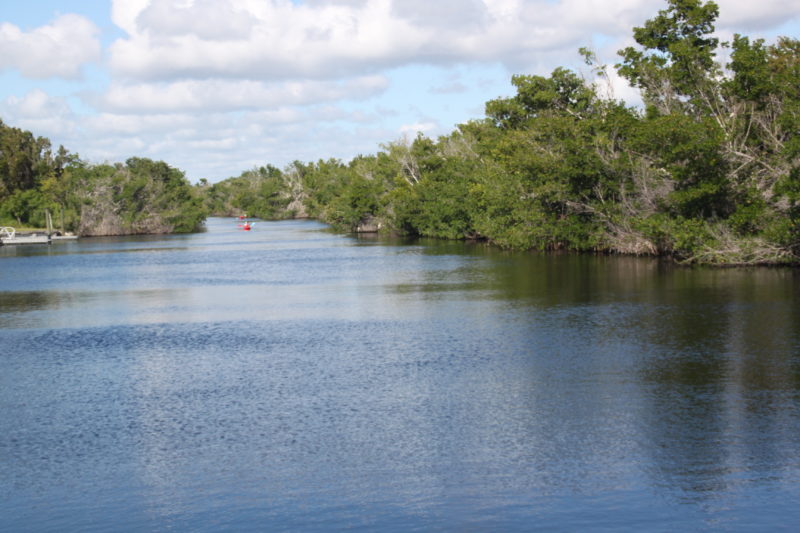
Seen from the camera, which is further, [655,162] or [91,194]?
[91,194]

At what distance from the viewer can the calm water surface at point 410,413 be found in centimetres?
1143

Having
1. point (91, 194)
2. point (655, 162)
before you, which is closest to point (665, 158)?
point (655, 162)

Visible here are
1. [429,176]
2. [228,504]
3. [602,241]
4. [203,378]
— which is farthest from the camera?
[429,176]

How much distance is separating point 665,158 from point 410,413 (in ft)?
102

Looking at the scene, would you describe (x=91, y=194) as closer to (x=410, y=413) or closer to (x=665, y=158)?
(x=665, y=158)

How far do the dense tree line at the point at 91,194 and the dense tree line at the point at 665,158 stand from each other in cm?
6104

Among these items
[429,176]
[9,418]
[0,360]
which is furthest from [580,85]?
[9,418]

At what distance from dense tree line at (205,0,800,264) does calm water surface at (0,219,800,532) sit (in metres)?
9.35

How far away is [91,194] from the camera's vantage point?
110562 mm

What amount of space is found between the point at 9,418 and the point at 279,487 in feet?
24.4

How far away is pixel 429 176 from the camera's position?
85.4m

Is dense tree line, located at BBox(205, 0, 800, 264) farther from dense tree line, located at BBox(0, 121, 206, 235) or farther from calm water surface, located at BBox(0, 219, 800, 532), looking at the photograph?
dense tree line, located at BBox(0, 121, 206, 235)

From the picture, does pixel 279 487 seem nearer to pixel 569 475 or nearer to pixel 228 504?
pixel 228 504

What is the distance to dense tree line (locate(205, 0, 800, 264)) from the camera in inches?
1614
